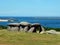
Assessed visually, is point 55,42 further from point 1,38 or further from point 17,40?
point 1,38

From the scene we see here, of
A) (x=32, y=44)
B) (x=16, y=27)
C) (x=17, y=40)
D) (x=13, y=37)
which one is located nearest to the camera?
(x=32, y=44)

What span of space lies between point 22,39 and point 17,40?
0.74m

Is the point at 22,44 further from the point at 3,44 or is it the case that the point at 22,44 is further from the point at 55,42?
the point at 55,42

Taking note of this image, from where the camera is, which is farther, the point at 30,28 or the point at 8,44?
the point at 30,28

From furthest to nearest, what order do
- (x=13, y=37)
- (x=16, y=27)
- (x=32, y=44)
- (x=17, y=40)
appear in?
(x=16, y=27) → (x=13, y=37) → (x=17, y=40) → (x=32, y=44)

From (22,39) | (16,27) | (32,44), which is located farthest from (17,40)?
(16,27)

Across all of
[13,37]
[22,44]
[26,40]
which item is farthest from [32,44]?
[13,37]

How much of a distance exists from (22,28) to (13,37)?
924cm

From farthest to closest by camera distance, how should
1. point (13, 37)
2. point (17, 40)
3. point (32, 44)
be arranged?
1. point (13, 37)
2. point (17, 40)
3. point (32, 44)

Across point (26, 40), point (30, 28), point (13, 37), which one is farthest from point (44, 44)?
point (30, 28)

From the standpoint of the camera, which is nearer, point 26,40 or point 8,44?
point 8,44

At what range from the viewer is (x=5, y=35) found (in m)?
23.0

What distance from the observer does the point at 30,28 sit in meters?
30.9

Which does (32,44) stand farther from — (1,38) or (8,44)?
(1,38)
